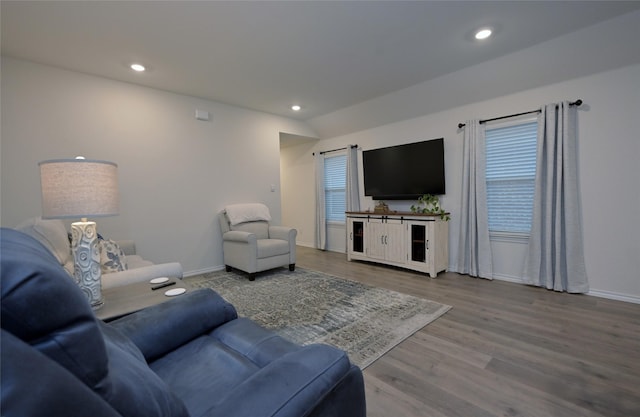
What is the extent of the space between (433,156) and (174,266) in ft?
11.7

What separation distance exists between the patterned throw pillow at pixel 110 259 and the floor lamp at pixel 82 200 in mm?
963

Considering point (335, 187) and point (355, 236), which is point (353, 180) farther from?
point (355, 236)

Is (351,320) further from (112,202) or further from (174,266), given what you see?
(112,202)

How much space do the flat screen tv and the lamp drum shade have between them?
380cm

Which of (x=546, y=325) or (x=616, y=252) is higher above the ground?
(x=616, y=252)

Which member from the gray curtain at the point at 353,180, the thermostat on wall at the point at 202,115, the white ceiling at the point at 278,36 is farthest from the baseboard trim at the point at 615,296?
the thermostat on wall at the point at 202,115

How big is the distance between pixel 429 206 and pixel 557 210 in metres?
1.48

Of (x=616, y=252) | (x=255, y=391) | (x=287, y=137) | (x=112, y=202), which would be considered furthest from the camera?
(x=287, y=137)

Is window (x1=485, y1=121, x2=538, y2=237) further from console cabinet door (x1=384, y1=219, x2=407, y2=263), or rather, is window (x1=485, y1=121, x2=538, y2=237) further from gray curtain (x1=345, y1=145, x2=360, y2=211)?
gray curtain (x1=345, y1=145, x2=360, y2=211)

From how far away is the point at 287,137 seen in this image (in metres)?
5.58

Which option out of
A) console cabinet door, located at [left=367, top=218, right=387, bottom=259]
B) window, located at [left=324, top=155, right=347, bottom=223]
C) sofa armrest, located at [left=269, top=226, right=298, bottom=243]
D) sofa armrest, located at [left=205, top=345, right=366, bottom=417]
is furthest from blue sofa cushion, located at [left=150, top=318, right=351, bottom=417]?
window, located at [left=324, top=155, right=347, bottom=223]

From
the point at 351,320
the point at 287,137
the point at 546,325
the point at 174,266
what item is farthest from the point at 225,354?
the point at 287,137

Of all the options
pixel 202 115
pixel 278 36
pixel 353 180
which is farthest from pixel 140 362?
pixel 353 180

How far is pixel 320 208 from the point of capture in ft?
19.0
